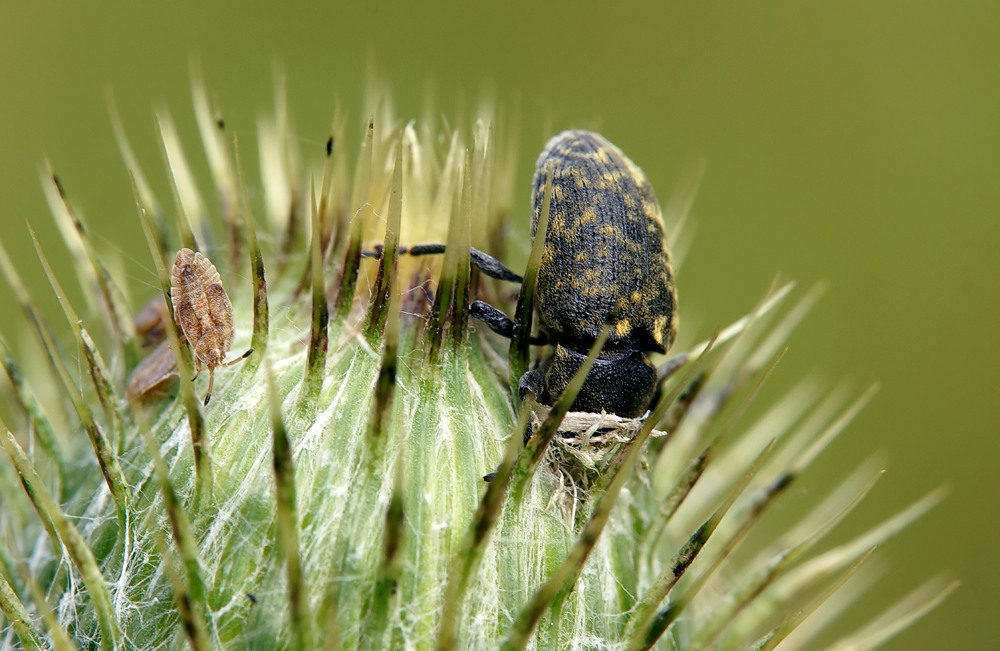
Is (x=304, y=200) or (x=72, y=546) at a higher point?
(x=304, y=200)

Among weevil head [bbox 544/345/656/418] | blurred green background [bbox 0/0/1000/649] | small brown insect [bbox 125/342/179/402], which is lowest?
blurred green background [bbox 0/0/1000/649]

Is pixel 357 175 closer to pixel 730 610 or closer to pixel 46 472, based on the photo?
pixel 46 472

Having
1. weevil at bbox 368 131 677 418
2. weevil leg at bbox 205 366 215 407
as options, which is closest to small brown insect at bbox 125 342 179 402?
weevil leg at bbox 205 366 215 407

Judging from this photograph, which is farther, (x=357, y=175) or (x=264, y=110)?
(x=264, y=110)

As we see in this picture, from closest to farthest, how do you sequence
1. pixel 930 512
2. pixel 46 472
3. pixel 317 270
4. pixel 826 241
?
1. pixel 317 270
2. pixel 46 472
3. pixel 930 512
4. pixel 826 241

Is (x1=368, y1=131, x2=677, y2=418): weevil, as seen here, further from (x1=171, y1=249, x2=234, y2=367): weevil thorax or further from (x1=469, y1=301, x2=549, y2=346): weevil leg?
(x1=171, y1=249, x2=234, y2=367): weevil thorax

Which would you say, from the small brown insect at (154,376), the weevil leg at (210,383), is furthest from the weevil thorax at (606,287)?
the small brown insect at (154,376)

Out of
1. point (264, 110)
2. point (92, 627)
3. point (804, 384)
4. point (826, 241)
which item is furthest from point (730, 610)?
point (264, 110)
